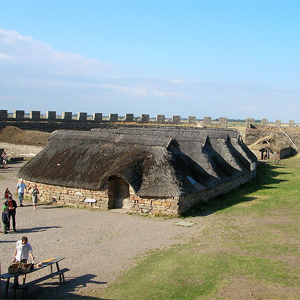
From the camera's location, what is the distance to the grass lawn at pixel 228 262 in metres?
9.02

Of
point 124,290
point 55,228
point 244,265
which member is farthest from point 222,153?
point 124,290

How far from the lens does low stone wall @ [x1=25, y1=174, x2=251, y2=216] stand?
16.6 meters

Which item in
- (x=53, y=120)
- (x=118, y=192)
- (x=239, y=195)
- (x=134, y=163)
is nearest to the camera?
(x=134, y=163)

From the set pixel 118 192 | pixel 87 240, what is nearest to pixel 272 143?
pixel 118 192

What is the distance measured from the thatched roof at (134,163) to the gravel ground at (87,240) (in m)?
1.55

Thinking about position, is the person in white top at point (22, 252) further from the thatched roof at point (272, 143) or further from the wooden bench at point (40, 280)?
the thatched roof at point (272, 143)

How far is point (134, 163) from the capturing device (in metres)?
17.9

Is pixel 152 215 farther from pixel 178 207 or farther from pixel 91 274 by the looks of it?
pixel 91 274

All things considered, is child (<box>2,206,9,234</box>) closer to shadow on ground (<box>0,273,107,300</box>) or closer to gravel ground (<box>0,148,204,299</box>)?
gravel ground (<box>0,148,204,299</box>)

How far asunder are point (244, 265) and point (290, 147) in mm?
39356

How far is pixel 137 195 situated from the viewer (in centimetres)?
1680

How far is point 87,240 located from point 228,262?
5112 mm

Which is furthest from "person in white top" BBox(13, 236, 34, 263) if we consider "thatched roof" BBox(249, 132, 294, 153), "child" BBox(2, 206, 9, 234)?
"thatched roof" BBox(249, 132, 294, 153)

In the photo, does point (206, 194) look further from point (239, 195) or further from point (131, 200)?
point (131, 200)
